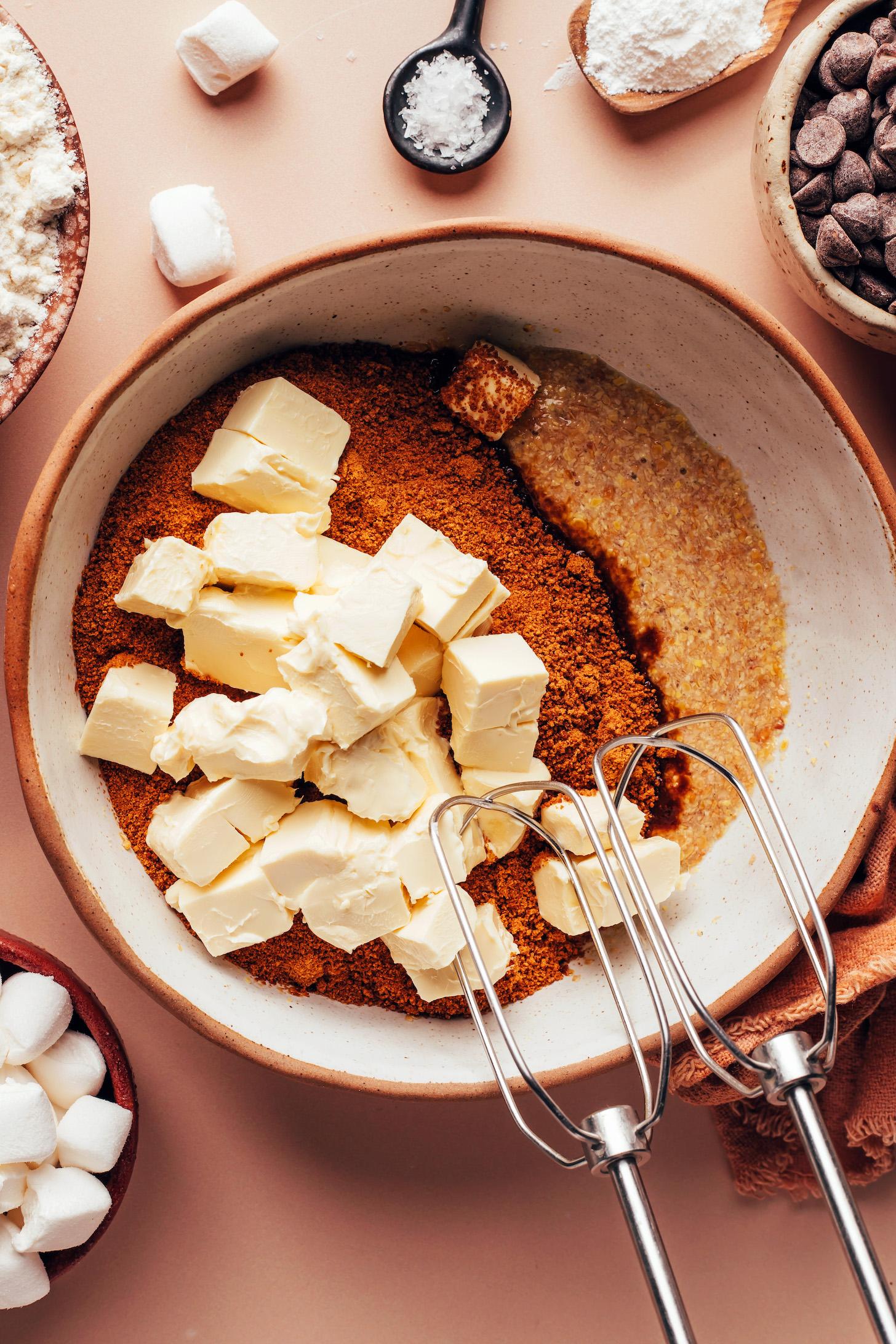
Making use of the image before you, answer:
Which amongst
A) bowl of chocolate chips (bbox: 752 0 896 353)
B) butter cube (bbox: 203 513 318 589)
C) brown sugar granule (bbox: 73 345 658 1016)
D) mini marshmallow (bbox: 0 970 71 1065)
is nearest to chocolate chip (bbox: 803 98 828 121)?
bowl of chocolate chips (bbox: 752 0 896 353)

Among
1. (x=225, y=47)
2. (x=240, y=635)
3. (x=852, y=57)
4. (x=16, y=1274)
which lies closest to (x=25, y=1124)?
(x=16, y=1274)

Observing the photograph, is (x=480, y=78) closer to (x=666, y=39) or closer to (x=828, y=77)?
(x=666, y=39)

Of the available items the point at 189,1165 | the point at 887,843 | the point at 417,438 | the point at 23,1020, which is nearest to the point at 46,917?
the point at 23,1020

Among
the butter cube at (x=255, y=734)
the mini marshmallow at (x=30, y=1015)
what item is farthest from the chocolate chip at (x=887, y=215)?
the mini marshmallow at (x=30, y=1015)

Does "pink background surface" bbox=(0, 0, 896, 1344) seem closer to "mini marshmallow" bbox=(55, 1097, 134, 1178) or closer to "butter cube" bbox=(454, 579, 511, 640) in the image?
"mini marshmallow" bbox=(55, 1097, 134, 1178)

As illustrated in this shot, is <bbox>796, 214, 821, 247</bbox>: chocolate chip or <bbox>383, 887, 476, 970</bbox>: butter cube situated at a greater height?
<bbox>796, 214, 821, 247</bbox>: chocolate chip

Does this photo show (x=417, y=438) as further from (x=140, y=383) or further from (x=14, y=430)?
(x=14, y=430)

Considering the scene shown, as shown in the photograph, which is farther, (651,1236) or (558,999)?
(558,999)
